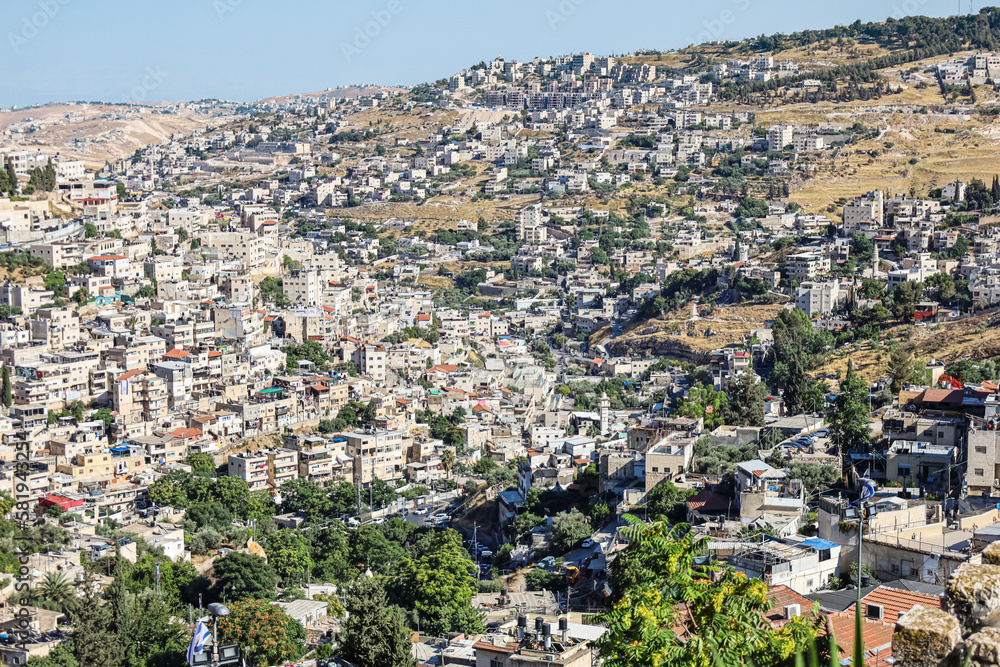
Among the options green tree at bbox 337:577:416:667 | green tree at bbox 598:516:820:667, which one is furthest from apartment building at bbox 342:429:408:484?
green tree at bbox 598:516:820:667

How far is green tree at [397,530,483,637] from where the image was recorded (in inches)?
607

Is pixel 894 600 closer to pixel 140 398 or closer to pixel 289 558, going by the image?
pixel 289 558

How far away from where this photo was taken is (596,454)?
2462 cm

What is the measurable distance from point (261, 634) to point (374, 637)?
2.97 metres

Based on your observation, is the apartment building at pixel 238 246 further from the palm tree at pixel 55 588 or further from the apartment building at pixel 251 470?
the palm tree at pixel 55 588

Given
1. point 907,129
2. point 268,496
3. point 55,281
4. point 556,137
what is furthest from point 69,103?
point 268,496

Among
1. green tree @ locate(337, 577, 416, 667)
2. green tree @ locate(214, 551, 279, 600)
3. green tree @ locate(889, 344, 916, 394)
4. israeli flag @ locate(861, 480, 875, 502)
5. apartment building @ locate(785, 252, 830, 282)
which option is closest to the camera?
green tree @ locate(337, 577, 416, 667)

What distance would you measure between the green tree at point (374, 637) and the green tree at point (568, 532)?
609 cm

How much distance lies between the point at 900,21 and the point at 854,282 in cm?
4418

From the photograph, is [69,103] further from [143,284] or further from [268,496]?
[268,496]

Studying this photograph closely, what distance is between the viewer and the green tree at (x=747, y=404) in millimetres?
21875

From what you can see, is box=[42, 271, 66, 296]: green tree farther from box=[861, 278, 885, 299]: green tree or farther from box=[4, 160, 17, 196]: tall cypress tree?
box=[861, 278, 885, 299]: green tree

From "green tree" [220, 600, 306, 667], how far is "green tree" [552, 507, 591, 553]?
176 inches

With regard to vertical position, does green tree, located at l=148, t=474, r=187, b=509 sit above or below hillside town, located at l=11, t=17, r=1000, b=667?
below
